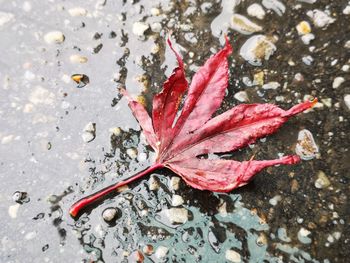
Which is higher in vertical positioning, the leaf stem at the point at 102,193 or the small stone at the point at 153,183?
the leaf stem at the point at 102,193

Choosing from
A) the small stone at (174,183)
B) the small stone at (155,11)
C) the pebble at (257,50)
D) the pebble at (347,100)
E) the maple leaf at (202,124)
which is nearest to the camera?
the maple leaf at (202,124)

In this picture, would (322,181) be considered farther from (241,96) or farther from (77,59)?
(77,59)

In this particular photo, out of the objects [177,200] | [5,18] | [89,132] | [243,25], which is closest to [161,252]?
[177,200]

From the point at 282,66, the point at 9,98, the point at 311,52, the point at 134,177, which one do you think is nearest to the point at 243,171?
the point at 134,177

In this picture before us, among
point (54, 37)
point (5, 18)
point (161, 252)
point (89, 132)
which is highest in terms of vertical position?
point (5, 18)

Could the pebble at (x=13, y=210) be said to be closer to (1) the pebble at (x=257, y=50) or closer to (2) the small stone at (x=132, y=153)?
(2) the small stone at (x=132, y=153)

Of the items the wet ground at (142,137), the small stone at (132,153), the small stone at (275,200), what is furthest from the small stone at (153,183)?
the small stone at (275,200)

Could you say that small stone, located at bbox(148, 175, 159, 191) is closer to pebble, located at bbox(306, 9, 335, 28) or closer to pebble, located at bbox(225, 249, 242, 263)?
pebble, located at bbox(225, 249, 242, 263)

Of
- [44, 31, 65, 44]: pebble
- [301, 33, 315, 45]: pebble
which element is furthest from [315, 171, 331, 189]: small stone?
[44, 31, 65, 44]: pebble
